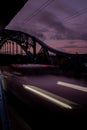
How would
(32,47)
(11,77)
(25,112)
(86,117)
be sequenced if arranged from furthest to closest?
(32,47) → (11,77) → (25,112) → (86,117)

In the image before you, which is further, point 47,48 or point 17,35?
point 17,35

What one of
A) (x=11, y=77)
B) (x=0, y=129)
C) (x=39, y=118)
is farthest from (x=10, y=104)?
(x=11, y=77)

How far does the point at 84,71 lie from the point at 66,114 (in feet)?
37.8

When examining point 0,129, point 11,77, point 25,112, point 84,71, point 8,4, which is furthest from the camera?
point 84,71

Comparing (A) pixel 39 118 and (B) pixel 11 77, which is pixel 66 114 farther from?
(B) pixel 11 77

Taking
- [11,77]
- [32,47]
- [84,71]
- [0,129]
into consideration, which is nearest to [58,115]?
[0,129]

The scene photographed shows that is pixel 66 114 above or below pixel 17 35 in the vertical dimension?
below

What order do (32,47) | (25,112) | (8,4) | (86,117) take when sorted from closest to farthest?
(86,117)
(25,112)
(8,4)
(32,47)

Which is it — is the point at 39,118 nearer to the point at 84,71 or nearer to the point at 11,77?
the point at 11,77

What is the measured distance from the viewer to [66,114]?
5.23 meters

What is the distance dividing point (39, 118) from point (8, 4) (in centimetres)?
393

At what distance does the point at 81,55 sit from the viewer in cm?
1672

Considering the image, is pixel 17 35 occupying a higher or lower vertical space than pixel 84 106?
higher

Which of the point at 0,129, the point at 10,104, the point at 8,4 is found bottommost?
the point at 10,104
